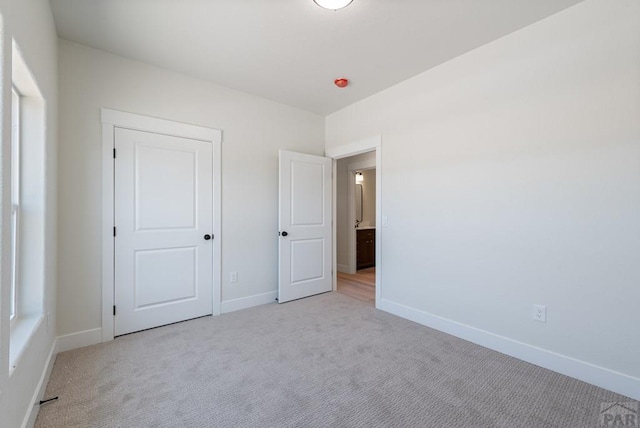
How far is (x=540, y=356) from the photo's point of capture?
2.10m

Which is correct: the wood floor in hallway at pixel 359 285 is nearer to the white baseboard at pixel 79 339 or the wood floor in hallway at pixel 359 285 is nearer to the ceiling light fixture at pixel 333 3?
the white baseboard at pixel 79 339

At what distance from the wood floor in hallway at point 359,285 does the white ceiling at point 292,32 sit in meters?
2.72

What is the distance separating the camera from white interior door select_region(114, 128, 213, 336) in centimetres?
261

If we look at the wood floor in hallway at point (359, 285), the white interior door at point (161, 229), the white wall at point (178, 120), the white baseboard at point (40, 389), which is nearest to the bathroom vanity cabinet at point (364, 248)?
the wood floor in hallway at point (359, 285)

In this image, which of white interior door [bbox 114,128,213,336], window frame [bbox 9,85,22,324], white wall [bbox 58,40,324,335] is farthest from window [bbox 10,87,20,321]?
white interior door [bbox 114,128,213,336]

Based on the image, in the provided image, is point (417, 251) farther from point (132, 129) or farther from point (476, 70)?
point (132, 129)

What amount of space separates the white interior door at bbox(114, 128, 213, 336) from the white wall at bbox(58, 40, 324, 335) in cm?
18

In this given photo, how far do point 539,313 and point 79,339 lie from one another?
3753 mm

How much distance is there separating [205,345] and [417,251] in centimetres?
222

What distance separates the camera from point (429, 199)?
285 cm

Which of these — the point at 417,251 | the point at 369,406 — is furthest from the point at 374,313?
the point at 369,406

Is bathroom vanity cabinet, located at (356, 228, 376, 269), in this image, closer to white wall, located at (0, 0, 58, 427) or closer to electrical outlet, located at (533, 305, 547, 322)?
electrical outlet, located at (533, 305, 547, 322)

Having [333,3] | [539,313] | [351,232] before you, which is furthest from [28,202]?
[351,232]

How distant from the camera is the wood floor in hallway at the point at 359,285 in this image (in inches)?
152
